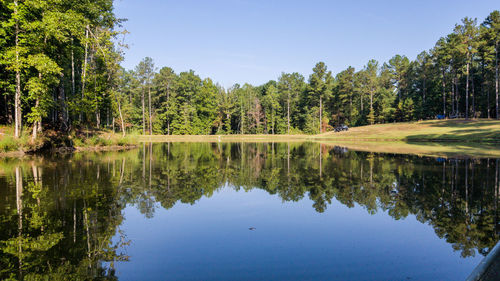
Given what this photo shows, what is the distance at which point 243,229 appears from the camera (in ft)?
21.2

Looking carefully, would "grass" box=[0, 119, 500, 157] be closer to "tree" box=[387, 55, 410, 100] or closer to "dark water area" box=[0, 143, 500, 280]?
"dark water area" box=[0, 143, 500, 280]

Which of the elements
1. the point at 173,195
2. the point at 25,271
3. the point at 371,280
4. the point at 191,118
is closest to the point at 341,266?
the point at 371,280

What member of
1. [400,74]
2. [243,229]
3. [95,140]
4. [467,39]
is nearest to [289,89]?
[400,74]

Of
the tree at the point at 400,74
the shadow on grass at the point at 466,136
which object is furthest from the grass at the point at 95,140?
the tree at the point at 400,74

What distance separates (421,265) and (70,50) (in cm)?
3062

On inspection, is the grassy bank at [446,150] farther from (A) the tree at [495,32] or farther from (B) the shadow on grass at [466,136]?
(A) the tree at [495,32]

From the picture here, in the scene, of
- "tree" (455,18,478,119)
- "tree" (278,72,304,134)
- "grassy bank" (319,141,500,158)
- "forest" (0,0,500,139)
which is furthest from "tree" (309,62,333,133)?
"grassy bank" (319,141,500,158)

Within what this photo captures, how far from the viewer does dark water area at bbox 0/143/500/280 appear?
4.50 m

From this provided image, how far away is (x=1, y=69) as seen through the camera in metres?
23.2

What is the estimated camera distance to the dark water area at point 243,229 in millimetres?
4500

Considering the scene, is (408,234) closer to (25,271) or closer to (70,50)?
(25,271)

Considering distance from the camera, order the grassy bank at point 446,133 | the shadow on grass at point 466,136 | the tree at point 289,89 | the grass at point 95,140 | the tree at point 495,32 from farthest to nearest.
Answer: the tree at point 289,89
the tree at point 495,32
the grassy bank at point 446,133
the shadow on grass at point 466,136
the grass at point 95,140

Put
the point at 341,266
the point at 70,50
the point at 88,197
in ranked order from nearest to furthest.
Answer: the point at 341,266 < the point at 88,197 < the point at 70,50

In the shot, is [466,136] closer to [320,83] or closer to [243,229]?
[320,83]
